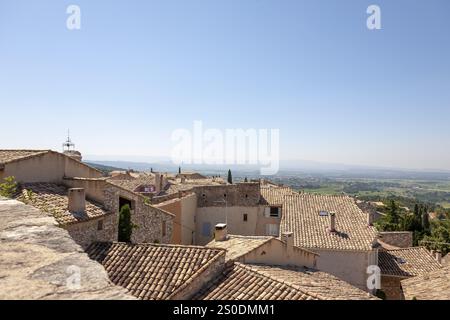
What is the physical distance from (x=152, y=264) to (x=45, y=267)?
10174mm

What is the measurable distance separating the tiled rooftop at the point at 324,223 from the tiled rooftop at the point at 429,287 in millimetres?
6320

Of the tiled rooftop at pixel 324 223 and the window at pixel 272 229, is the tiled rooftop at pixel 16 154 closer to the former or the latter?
the tiled rooftop at pixel 324 223

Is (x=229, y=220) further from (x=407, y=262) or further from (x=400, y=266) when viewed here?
(x=407, y=262)

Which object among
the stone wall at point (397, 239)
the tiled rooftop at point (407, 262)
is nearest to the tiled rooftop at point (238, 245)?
the tiled rooftop at point (407, 262)

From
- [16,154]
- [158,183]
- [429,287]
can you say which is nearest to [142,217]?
[16,154]

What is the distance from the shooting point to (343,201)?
29.8 meters

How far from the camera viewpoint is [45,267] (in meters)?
2.41

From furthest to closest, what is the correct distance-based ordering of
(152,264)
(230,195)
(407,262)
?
(230,195)
(407,262)
(152,264)

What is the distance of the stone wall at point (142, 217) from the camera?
15842mm

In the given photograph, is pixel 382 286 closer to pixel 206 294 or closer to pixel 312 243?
pixel 312 243

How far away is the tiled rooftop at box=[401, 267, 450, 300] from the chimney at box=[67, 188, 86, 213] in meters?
11.6

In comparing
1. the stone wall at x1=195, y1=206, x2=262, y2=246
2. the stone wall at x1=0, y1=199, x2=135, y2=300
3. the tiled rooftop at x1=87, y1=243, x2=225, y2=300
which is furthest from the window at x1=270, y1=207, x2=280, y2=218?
the stone wall at x1=0, y1=199, x2=135, y2=300

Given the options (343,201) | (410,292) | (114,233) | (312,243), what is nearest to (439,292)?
(410,292)

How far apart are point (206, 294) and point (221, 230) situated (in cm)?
693
